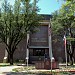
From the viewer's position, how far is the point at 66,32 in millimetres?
35438

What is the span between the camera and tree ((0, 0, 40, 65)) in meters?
35.0

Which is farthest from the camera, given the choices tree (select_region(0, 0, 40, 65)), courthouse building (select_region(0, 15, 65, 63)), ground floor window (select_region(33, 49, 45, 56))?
ground floor window (select_region(33, 49, 45, 56))

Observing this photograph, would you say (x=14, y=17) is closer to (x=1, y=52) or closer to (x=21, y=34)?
(x=21, y=34)

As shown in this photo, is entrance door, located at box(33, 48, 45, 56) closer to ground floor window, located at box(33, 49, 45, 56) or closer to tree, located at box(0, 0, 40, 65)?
ground floor window, located at box(33, 49, 45, 56)

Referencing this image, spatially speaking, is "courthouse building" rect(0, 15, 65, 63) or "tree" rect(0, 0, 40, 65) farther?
"courthouse building" rect(0, 15, 65, 63)

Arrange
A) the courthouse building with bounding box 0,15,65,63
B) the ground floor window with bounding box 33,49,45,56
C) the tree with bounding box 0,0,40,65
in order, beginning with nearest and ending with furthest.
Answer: the tree with bounding box 0,0,40,65 < the courthouse building with bounding box 0,15,65,63 < the ground floor window with bounding box 33,49,45,56

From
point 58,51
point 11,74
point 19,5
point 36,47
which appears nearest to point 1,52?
point 36,47

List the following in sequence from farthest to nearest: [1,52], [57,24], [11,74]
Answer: [1,52] < [57,24] < [11,74]

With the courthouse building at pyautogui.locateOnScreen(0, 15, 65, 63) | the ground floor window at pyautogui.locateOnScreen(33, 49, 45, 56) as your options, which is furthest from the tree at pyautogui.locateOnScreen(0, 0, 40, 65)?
the ground floor window at pyautogui.locateOnScreen(33, 49, 45, 56)

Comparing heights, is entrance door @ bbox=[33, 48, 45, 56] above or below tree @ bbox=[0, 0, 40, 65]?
below

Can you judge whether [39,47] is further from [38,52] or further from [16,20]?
[16,20]

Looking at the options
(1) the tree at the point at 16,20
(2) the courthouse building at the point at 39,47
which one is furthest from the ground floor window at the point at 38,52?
(1) the tree at the point at 16,20

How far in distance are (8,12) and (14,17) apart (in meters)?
1.35

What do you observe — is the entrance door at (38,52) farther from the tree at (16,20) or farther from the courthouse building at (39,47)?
the tree at (16,20)
